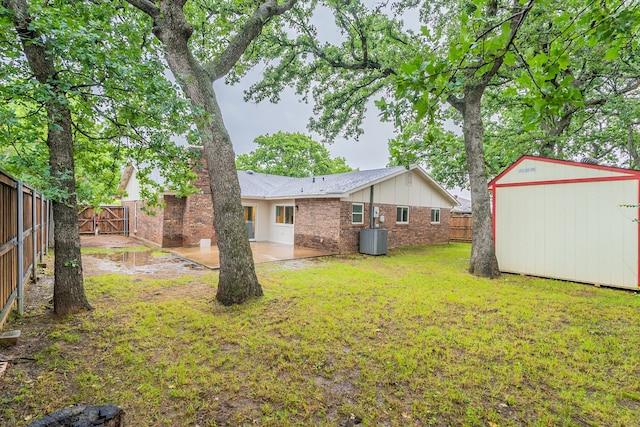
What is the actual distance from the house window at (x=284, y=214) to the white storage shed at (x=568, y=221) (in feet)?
28.5

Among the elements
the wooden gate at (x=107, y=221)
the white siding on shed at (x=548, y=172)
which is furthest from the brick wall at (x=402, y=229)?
the wooden gate at (x=107, y=221)

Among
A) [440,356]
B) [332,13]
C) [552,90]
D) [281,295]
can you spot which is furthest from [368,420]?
[332,13]

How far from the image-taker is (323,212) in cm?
1227

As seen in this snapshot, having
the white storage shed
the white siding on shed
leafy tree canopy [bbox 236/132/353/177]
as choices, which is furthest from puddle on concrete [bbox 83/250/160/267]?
leafy tree canopy [bbox 236/132/353/177]

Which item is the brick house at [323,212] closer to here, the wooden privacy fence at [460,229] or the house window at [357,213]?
the house window at [357,213]

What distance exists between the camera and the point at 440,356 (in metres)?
3.65

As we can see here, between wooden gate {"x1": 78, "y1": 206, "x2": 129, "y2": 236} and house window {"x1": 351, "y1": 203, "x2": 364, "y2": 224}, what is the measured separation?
14.0m

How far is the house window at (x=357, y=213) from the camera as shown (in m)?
12.1

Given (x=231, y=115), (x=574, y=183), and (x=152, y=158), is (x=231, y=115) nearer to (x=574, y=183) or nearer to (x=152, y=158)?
(x=152, y=158)

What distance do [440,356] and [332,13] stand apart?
31.7ft

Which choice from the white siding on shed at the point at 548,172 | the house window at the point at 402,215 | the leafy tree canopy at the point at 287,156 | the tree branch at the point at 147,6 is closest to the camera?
the tree branch at the point at 147,6

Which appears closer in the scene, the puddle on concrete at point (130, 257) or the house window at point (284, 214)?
the puddle on concrete at point (130, 257)

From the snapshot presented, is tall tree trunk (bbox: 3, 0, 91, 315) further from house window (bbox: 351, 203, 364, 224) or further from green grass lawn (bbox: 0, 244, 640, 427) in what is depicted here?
house window (bbox: 351, 203, 364, 224)

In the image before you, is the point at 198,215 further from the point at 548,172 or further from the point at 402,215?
the point at 548,172
